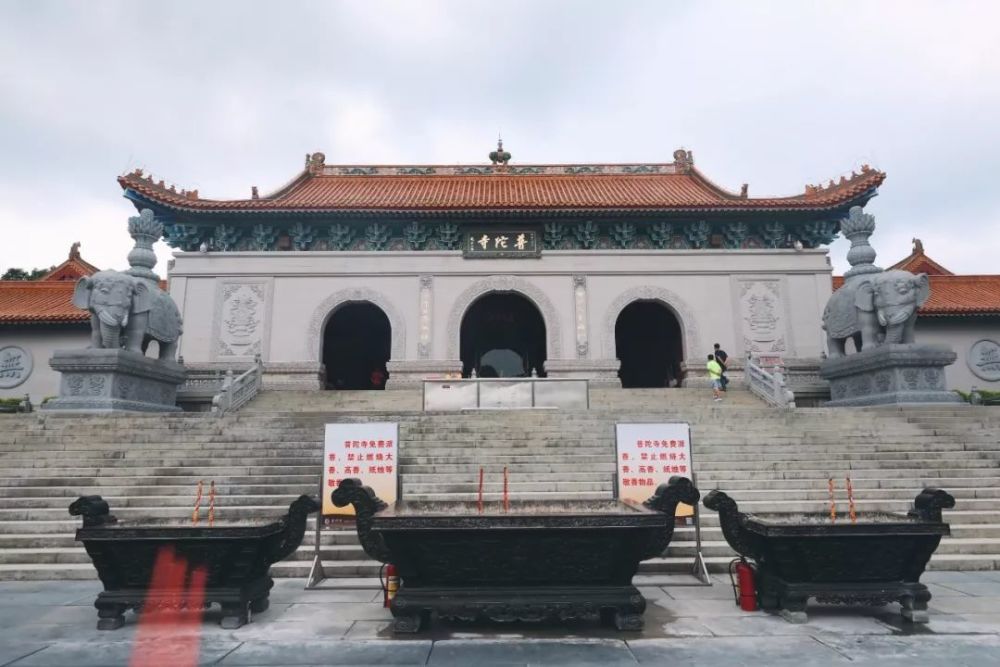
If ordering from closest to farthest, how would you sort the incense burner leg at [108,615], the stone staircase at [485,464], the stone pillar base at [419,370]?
the incense burner leg at [108,615]
the stone staircase at [485,464]
the stone pillar base at [419,370]

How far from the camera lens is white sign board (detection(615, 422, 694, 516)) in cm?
620

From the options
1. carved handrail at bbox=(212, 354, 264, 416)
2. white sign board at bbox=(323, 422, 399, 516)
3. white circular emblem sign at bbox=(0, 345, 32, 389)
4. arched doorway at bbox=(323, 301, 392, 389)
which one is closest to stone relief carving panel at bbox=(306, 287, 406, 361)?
carved handrail at bbox=(212, 354, 264, 416)

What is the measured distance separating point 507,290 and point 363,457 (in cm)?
1108

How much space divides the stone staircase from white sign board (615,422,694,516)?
69cm

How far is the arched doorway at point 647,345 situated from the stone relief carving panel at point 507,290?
3752 millimetres

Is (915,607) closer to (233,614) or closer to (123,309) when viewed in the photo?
(233,614)

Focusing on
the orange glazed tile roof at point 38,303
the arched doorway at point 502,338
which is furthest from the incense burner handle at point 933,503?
the orange glazed tile roof at point 38,303

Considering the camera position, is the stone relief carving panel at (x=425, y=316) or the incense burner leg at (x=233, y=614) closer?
the incense burner leg at (x=233, y=614)

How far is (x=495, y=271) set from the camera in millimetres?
17062

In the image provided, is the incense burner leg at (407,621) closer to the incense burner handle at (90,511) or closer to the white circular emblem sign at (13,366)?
the incense burner handle at (90,511)

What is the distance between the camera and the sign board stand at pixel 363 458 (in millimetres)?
6250

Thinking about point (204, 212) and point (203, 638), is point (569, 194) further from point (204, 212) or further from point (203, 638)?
point (203, 638)

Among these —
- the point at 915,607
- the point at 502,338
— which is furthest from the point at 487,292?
the point at 915,607

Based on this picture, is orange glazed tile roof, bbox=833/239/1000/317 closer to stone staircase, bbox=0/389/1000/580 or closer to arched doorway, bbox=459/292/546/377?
stone staircase, bbox=0/389/1000/580
